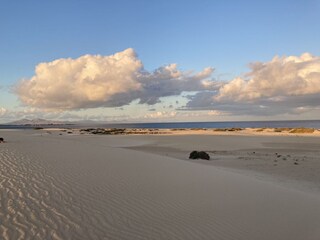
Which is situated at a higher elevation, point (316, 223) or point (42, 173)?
point (42, 173)

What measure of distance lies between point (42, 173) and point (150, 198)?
4558 mm

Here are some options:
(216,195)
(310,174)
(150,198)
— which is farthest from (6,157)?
(310,174)

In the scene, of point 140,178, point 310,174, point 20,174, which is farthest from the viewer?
point 310,174

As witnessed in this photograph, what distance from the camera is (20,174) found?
1105 cm

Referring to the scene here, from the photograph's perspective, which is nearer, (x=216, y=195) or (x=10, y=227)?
(x=10, y=227)

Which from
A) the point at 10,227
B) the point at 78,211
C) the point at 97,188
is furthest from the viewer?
the point at 97,188

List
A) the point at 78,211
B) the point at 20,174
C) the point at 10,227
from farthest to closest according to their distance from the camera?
the point at 20,174, the point at 78,211, the point at 10,227

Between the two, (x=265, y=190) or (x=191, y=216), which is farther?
(x=265, y=190)

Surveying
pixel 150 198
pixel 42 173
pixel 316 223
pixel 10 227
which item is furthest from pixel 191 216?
pixel 42 173

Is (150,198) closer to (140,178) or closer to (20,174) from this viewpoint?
(140,178)

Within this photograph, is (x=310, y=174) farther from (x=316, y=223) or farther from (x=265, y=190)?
(x=316, y=223)

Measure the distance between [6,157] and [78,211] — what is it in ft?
30.8

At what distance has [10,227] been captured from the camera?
20.2 ft

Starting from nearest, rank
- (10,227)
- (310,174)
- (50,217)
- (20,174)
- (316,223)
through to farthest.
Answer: (10,227) → (50,217) → (316,223) → (20,174) → (310,174)
